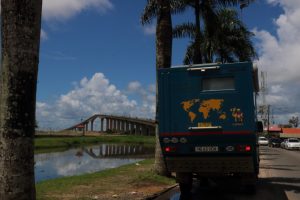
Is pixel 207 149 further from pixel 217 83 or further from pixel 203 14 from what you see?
pixel 203 14

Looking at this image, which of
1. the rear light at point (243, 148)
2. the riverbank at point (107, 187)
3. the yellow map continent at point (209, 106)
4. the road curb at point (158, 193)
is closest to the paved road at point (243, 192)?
the road curb at point (158, 193)

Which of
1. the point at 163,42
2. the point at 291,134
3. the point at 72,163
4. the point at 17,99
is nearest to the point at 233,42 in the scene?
the point at 72,163

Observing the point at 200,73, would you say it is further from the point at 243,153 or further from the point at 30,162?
the point at 30,162

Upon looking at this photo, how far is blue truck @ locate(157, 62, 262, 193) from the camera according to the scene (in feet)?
36.9

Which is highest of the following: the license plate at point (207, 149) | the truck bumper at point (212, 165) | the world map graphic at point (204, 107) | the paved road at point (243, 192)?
the world map graphic at point (204, 107)

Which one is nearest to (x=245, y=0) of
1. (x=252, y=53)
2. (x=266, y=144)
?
(x=252, y=53)

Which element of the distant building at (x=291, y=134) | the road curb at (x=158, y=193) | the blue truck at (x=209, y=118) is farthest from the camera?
the distant building at (x=291, y=134)

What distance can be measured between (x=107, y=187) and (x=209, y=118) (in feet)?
16.0

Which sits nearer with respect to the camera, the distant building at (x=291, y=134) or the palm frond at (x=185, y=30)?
the palm frond at (x=185, y=30)

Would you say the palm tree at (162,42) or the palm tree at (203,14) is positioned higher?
the palm tree at (203,14)

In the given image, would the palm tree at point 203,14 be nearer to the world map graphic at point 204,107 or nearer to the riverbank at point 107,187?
the riverbank at point 107,187

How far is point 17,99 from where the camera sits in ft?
23.4

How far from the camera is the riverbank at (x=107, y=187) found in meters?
12.8

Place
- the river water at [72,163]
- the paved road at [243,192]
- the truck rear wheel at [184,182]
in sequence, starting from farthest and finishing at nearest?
1. the river water at [72,163]
2. the paved road at [243,192]
3. the truck rear wheel at [184,182]
